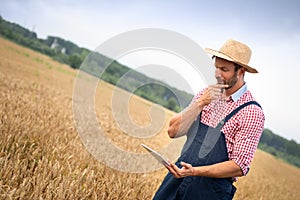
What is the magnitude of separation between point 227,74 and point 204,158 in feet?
2.23

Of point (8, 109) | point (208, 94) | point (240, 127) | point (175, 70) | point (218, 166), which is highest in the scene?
point (175, 70)

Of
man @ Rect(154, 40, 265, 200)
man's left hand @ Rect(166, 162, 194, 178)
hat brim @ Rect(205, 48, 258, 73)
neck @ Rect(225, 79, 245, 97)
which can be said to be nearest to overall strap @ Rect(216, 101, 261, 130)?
man @ Rect(154, 40, 265, 200)

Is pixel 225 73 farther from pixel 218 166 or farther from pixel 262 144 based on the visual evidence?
pixel 262 144

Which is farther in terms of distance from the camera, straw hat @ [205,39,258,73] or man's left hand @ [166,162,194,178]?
straw hat @ [205,39,258,73]

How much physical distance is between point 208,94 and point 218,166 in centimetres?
51

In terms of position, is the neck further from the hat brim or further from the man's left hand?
the man's left hand

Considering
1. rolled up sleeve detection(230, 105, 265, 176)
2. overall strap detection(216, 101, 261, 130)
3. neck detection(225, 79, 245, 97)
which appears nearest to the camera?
rolled up sleeve detection(230, 105, 265, 176)

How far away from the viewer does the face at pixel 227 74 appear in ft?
7.67

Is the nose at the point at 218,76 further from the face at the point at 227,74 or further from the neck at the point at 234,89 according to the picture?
the neck at the point at 234,89

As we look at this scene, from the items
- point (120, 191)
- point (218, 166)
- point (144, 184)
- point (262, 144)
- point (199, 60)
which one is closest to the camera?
point (218, 166)

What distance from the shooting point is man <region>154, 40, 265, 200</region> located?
2.16 m

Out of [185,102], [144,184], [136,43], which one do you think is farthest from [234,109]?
[144,184]

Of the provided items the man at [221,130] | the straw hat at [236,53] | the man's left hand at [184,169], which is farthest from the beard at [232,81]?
the man's left hand at [184,169]

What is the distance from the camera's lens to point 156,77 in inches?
157
